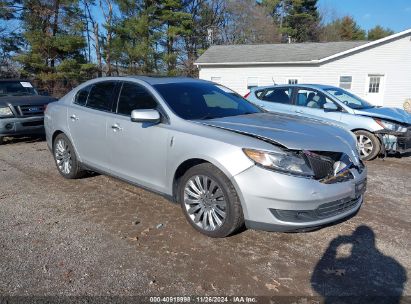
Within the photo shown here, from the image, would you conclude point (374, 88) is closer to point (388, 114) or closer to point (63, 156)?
point (388, 114)

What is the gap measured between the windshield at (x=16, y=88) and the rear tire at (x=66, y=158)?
5.14 metres

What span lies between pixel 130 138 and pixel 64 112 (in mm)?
1823

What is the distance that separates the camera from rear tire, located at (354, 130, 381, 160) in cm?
755

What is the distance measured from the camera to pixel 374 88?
66.2ft

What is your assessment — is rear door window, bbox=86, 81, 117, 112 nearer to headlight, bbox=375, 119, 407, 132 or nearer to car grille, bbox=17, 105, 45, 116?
car grille, bbox=17, 105, 45, 116

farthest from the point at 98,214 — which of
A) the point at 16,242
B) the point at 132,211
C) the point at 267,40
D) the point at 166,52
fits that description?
the point at 267,40

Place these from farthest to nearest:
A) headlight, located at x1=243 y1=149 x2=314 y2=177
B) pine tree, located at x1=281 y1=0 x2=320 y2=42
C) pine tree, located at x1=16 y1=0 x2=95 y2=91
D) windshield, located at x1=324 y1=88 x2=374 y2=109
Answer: pine tree, located at x1=281 y1=0 x2=320 y2=42
pine tree, located at x1=16 y1=0 x2=95 y2=91
windshield, located at x1=324 y1=88 x2=374 y2=109
headlight, located at x1=243 y1=149 x2=314 y2=177

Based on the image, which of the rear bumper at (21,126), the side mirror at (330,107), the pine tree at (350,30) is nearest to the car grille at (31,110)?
the rear bumper at (21,126)

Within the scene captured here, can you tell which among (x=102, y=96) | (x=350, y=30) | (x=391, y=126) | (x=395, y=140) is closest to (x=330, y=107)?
(x=391, y=126)

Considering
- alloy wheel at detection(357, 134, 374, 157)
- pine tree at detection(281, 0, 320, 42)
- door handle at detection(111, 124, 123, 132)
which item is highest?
pine tree at detection(281, 0, 320, 42)

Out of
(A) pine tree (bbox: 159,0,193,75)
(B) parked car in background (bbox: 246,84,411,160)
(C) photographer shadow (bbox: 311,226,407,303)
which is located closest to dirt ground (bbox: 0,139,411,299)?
(C) photographer shadow (bbox: 311,226,407,303)

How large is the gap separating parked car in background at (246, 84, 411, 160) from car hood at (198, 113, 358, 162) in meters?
3.76

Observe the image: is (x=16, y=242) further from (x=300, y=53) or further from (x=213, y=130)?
(x=300, y=53)

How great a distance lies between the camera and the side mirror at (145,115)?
3975 millimetres
